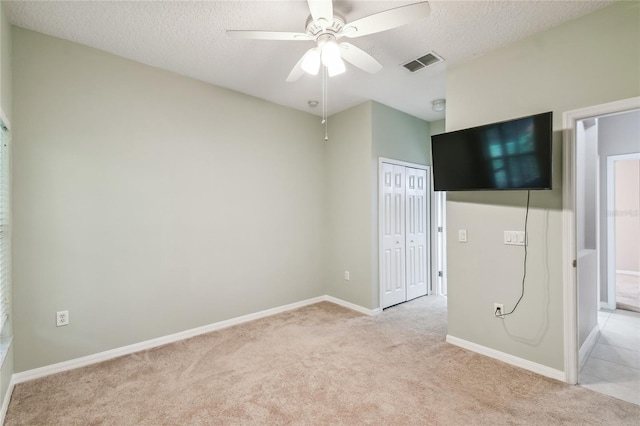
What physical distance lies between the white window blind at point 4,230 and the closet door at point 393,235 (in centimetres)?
349

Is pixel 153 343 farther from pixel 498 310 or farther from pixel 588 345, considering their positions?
pixel 588 345

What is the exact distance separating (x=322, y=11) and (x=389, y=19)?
38cm

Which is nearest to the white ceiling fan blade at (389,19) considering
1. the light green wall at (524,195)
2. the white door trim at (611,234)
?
the light green wall at (524,195)

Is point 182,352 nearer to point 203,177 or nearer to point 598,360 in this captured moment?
point 203,177

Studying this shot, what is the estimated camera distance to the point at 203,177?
319 centimetres

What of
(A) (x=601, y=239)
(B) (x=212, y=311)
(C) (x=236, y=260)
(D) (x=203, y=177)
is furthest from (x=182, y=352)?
(A) (x=601, y=239)

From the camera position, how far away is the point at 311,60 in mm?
2039

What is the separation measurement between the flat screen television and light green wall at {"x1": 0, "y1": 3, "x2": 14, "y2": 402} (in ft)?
11.2

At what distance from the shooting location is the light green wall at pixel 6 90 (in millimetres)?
1938

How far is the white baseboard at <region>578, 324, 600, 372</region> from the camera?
250 cm

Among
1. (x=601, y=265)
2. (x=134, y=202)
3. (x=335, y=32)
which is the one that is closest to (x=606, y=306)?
(x=601, y=265)

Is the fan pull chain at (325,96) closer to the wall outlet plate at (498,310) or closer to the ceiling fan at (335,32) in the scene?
the ceiling fan at (335,32)

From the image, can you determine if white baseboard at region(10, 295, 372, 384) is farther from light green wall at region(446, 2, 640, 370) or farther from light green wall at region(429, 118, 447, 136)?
light green wall at region(429, 118, 447, 136)

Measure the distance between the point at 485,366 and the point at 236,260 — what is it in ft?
8.79
